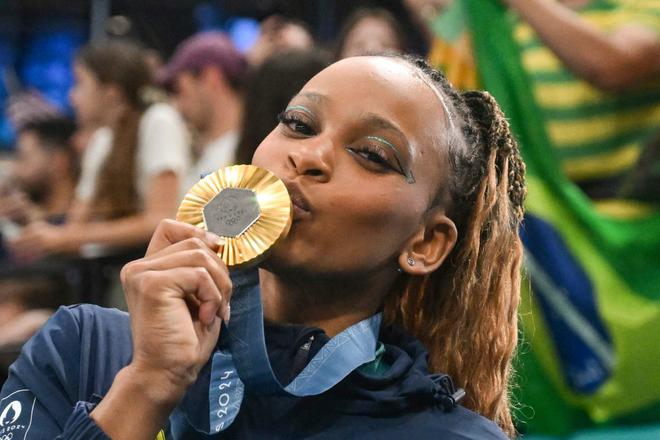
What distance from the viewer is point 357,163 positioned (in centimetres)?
144

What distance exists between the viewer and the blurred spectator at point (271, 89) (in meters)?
2.81

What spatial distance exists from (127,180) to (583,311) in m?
1.58

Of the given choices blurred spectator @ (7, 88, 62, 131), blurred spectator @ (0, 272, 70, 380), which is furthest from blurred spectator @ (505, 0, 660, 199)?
blurred spectator @ (7, 88, 62, 131)

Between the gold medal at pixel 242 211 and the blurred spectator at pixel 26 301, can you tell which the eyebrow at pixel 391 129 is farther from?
the blurred spectator at pixel 26 301

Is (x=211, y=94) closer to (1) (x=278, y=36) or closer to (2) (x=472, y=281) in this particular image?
(1) (x=278, y=36)

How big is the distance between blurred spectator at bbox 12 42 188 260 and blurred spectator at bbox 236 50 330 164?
612mm

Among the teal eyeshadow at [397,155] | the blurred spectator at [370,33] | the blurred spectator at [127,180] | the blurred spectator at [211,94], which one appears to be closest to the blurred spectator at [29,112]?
the blurred spectator at [127,180]

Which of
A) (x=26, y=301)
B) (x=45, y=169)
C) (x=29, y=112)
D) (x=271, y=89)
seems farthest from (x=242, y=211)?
(x=29, y=112)

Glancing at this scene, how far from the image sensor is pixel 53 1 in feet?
20.0

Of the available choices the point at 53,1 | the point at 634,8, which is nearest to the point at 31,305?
the point at 634,8

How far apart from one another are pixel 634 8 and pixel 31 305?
1974 mm

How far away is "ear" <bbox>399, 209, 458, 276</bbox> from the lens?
1.55 m

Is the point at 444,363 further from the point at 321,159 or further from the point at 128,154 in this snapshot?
the point at 128,154

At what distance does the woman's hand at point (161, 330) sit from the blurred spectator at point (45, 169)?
2.58 m
